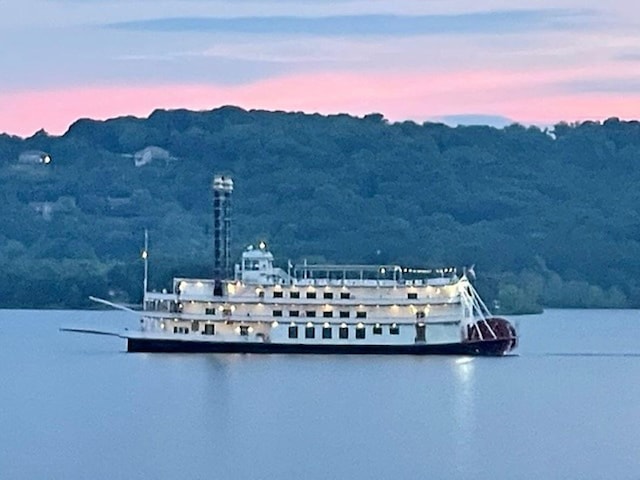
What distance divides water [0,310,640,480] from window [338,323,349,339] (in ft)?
3.72

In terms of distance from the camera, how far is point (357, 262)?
181 m

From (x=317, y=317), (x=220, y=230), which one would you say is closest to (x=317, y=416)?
(x=317, y=317)

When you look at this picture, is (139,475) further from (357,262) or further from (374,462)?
(357,262)

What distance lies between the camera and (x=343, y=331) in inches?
4126

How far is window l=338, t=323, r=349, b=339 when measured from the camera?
104688 millimetres

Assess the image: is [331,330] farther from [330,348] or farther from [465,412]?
[465,412]

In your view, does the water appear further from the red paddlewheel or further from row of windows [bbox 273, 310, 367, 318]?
row of windows [bbox 273, 310, 367, 318]

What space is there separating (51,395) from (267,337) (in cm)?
1605

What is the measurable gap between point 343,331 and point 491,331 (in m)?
6.65

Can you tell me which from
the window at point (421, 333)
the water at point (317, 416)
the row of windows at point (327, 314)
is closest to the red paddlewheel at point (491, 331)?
the water at point (317, 416)

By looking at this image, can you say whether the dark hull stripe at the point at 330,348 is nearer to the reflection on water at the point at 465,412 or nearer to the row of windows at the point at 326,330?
the row of windows at the point at 326,330

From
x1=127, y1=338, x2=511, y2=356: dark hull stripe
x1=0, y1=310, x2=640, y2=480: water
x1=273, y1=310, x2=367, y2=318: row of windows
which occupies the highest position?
x1=273, y1=310, x2=367, y2=318: row of windows

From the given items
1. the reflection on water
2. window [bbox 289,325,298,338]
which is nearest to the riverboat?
window [bbox 289,325,298,338]

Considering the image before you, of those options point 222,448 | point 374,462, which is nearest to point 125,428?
point 222,448
